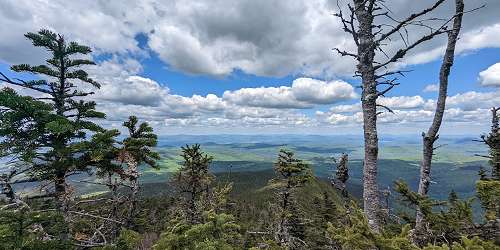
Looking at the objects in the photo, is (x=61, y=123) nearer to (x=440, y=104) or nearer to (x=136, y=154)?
(x=136, y=154)

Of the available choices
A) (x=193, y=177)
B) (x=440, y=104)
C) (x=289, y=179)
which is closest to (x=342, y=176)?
(x=289, y=179)

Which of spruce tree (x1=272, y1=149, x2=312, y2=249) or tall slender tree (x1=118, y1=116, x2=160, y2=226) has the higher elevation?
tall slender tree (x1=118, y1=116, x2=160, y2=226)

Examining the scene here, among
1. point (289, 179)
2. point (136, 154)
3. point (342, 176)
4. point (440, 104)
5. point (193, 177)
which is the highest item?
point (440, 104)

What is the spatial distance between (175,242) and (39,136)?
5481 mm

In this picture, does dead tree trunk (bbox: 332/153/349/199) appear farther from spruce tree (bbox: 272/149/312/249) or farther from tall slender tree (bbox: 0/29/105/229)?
tall slender tree (bbox: 0/29/105/229)

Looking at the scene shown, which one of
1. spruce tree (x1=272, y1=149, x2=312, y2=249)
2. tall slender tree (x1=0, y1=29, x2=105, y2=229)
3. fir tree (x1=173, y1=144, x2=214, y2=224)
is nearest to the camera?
tall slender tree (x1=0, y1=29, x2=105, y2=229)

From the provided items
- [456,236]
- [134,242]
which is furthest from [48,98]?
[456,236]

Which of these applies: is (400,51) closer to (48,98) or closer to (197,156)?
(48,98)

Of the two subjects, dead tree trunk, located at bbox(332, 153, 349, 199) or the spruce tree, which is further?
the spruce tree

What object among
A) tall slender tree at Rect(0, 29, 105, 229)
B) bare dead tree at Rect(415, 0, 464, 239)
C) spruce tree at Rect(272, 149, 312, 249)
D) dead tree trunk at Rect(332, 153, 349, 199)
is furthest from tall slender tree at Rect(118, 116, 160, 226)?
spruce tree at Rect(272, 149, 312, 249)

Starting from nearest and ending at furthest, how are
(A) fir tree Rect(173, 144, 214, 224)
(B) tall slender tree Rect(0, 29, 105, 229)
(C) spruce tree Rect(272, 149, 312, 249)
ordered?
(B) tall slender tree Rect(0, 29, 105, 229), (C) spruce tree Rect(272, 149, 312, 249), (A) fir tree Rect(173, 144, 214, 224)

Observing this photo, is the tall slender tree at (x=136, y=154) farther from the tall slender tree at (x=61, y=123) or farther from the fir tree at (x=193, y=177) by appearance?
the fir tree at (x=193, y=177)

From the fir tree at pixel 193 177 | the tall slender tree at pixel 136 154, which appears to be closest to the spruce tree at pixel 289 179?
the fir tree at pixel 193 177

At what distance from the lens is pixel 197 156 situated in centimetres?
3284
